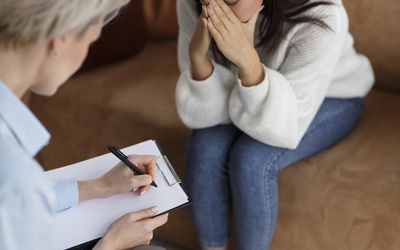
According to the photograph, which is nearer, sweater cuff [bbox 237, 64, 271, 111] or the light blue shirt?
the light blue shirt

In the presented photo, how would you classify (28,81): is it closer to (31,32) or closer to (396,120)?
(31,32)

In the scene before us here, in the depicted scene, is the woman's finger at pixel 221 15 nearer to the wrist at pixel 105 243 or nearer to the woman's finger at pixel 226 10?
the woman's finger at pixel 226 10

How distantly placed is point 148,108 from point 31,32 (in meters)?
0.81

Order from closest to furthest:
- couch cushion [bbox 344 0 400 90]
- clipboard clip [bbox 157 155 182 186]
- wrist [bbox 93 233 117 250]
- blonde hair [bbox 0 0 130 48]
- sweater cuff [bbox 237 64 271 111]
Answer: blonde hair [bbox 0 0 130 48], wrist [bbox 93 233 117 250], clipboard clip [bbox 157 155 182 186], sweater cuff [bbox 237 64 271 111], couch cushion [bbox 344 0 400 90]

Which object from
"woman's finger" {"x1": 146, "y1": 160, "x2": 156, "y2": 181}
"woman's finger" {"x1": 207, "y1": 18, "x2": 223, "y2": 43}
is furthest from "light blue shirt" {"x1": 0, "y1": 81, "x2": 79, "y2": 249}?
"woman's finger" {"x1": 207, "y1": 18, "x2": 223, "y2": 43}

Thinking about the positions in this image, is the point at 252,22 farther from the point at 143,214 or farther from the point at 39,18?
the point at 39,18

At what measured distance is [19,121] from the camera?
2.44 feet

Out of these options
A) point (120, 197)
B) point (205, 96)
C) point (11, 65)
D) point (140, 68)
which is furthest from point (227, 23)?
point (140, 68)

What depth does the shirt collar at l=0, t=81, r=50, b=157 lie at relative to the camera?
74cm

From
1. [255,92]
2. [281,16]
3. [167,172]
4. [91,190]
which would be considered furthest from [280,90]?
[91,190]

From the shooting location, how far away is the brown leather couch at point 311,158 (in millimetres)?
1225

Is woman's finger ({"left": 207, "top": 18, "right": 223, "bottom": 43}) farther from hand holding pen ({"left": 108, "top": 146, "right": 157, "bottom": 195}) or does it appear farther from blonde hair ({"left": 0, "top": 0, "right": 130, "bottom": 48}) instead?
blonde hair ({"left": 0, "top": 0, "right": 130, "bottom": 48})

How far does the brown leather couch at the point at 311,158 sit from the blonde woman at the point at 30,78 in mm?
633

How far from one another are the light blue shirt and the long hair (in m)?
0.62
